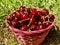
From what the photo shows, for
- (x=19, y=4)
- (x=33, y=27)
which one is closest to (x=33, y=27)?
(x=33, y=27)

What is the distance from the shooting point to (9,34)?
8.00ft

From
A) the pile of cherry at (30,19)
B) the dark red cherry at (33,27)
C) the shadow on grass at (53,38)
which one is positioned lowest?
the shadow on grass at (53,38)

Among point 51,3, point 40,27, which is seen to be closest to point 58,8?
point 51,3

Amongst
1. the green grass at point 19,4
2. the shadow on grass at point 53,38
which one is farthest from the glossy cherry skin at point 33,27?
the green grass at point 19,4

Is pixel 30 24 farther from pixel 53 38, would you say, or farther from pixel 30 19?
pixel 53 38

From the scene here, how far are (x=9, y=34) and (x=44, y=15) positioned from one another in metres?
0.57

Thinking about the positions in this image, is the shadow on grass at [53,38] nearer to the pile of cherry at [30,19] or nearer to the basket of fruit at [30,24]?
the basket of fruit at [30,24]

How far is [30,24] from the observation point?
2.02m

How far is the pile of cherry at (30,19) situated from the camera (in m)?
2.01

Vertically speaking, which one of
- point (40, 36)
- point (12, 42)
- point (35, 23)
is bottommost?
point (12, 42)

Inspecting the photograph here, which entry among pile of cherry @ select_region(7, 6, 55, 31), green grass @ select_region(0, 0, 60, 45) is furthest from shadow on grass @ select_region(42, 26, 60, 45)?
pile of cherry @ select_region(7, 6, 55, 31)

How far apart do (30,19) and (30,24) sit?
53mm

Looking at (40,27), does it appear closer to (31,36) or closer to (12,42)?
(31,36)

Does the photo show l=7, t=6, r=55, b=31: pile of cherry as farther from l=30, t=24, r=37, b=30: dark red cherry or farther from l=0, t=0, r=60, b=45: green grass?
l=0, t=0, r=60, b=45: green grass
